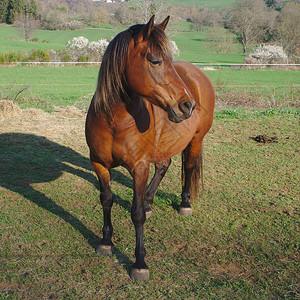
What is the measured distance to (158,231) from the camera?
11.8ft

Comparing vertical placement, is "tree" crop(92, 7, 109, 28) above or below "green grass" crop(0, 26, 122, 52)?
above

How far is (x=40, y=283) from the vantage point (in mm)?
2627

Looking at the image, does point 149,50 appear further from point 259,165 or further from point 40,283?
point 259,165

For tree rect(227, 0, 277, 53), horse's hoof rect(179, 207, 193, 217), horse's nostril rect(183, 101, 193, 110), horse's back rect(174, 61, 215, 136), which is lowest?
horse's hoof rect(179, 207, 193, 217)

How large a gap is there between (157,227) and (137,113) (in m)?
1.58

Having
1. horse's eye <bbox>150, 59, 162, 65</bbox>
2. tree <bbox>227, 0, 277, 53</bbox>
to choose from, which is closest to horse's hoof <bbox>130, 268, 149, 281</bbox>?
horse's eye <bbox>150, 59, 162, 65</bbox>

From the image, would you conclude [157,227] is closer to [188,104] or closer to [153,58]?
[188,104]

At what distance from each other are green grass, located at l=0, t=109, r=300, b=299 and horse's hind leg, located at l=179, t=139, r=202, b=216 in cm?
17

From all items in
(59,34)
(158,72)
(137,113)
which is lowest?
Result: (59,34)

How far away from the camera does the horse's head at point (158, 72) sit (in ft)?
7.50

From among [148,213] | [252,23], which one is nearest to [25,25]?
[252,23]

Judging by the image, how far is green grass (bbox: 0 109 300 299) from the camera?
8.69 ft

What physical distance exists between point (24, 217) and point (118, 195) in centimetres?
128

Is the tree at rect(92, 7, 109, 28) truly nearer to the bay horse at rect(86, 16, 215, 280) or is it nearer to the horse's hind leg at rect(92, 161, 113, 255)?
the bay horse at rect(86, 16, 215, 280)
